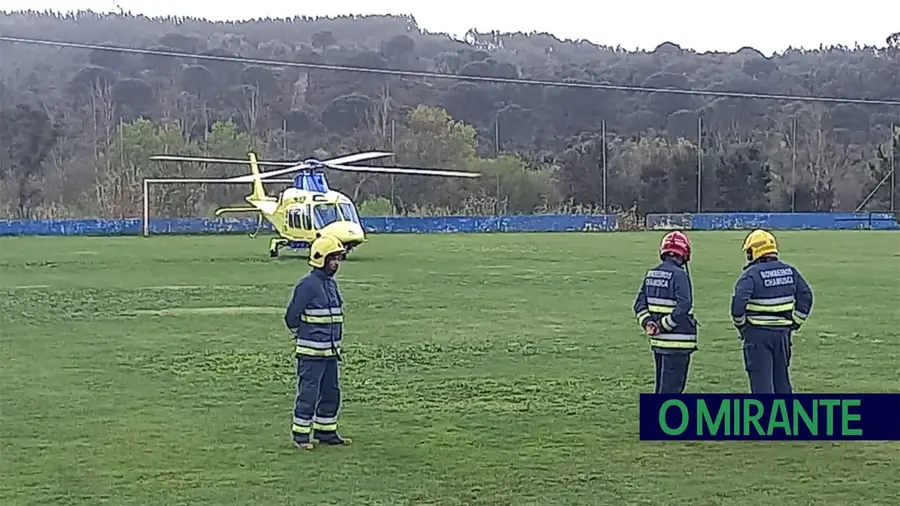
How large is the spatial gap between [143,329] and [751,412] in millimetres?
9409

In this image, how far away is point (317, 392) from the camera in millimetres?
7625

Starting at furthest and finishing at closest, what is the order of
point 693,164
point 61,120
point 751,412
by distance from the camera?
point 61,120 < point 693,164 < point 751,412

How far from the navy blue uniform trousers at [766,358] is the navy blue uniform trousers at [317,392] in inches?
96.6

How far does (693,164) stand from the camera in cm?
5056

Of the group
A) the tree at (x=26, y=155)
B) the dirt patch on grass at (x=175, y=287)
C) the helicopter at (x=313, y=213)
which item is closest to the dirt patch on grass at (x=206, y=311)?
the dirt patch on grass at (x=175, y=287)

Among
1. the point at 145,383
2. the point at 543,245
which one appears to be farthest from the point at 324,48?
the point at 145,383

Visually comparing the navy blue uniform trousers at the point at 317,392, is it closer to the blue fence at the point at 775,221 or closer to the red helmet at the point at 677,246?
the red helmet at the point at 677,246

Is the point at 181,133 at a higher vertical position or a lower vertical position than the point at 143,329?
higher

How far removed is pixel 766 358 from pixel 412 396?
114 inches

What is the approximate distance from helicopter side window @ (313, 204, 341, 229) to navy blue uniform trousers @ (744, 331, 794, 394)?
863 inches

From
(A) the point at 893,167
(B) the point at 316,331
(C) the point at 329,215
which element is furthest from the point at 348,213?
(A) the point at 893,167

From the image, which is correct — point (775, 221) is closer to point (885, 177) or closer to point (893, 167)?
point (893, 167)

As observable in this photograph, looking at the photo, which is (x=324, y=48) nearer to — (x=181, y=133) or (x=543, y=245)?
(x=181, y=133)

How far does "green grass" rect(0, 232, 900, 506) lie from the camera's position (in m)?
6.82
